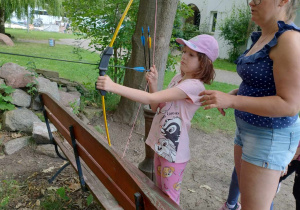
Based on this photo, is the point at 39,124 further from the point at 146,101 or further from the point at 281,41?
the point at 281,41

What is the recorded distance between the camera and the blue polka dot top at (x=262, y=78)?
126 cm

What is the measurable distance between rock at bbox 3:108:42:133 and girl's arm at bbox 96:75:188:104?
2318 millimetres

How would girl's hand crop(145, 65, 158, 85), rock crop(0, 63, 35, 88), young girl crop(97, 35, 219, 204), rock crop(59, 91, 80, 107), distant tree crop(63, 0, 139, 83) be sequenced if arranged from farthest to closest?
distant tree crop(63, 0, 139, 83) < rock crop(59, 91, 80, 107) < rock crop(0, 63, 35, 88) < girl's hand crop(145, 65, 158, 85) < young girl crop(97, 35, 219, 204)

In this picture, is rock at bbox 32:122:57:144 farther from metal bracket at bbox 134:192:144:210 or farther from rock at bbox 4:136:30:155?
metal bracket at bbox 134:192:144:210

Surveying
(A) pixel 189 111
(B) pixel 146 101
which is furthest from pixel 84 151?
(A) pixel 189 111

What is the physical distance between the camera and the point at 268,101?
1.21 metres

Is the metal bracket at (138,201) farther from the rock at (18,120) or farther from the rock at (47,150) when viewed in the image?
the rock at (18,120)

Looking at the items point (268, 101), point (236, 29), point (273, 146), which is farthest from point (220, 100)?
point (236, 29)

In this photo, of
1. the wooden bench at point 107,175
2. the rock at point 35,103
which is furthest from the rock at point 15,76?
the wooden bench at point 107,175

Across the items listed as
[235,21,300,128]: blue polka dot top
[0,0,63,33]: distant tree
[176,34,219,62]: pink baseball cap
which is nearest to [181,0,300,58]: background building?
[0,0,63,33]: distant tree

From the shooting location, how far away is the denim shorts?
1.33 m

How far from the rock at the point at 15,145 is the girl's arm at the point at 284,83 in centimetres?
278

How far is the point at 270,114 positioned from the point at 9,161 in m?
2.76

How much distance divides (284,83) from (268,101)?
0.10 m
